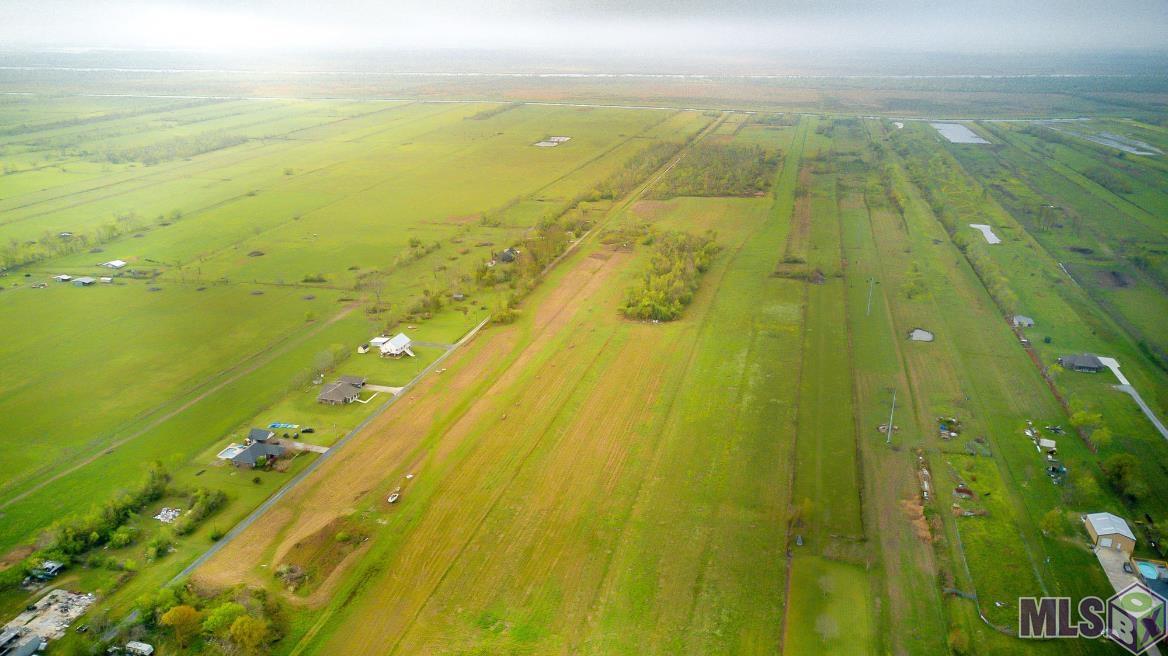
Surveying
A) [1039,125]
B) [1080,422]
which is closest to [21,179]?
[1080,422]

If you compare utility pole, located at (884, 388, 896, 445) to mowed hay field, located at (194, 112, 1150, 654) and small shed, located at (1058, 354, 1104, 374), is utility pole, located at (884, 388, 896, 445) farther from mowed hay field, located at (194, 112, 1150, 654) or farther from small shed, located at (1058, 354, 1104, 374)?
small shed, located at (1058, 354, 1104, 374)

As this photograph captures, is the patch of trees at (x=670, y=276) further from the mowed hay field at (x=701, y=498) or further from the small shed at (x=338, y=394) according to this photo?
the small shed at (x=338, y=394)

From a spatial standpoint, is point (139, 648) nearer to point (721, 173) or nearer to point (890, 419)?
point (890, 419)

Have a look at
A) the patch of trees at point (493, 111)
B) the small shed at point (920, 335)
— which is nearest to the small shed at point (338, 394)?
the small shed at point (920, 335)

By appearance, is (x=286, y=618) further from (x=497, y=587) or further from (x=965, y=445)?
(x=965, y=445)

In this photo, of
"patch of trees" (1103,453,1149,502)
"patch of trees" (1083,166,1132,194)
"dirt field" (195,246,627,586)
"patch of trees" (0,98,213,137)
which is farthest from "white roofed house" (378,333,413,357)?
"patch of trees" (0,98,213,137)

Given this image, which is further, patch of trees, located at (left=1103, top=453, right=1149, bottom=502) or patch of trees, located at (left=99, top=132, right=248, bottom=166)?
patch of trees, located at (left=99, top=132, right=248, bottom=166)
